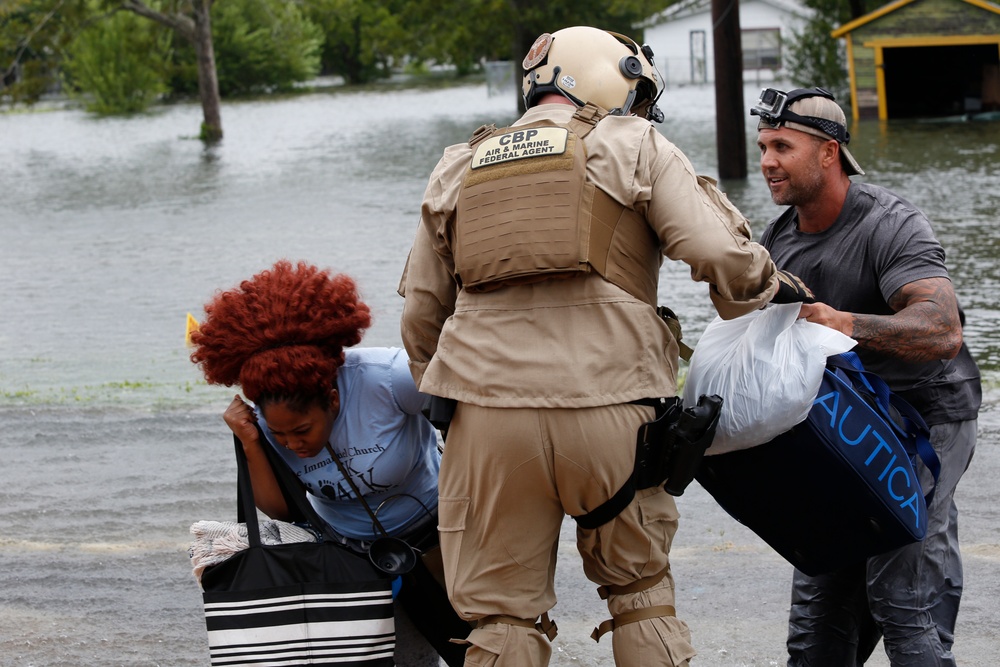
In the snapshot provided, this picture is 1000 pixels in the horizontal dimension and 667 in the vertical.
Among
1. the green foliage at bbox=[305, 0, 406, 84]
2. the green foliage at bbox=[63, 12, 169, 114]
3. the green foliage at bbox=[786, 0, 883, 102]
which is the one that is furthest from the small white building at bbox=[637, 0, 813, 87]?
the green foliage at bbox=[63, 12, 169, 114]

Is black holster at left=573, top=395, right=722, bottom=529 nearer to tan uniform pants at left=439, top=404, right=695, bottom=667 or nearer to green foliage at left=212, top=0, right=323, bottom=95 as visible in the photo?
tan uniform pants at left=439, top=404, right=695, bottom=667

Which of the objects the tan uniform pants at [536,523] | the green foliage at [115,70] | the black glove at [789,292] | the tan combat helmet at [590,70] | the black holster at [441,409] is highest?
the green foliage at [115,70]

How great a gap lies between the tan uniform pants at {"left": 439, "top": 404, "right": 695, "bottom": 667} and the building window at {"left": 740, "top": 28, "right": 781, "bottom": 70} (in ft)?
182

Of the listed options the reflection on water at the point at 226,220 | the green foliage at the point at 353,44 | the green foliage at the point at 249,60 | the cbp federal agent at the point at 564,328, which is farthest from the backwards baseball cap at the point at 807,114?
the green foliage at the point at 249,60

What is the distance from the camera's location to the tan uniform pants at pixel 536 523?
278cm

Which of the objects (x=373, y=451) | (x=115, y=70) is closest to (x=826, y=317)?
(x=373, y=451)

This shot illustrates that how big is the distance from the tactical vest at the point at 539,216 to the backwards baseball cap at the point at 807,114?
0.75 meters

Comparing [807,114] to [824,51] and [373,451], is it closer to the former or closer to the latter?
[373,451]

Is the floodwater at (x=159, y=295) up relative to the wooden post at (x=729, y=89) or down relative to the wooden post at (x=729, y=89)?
down

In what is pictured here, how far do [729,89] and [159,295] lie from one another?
348 inches

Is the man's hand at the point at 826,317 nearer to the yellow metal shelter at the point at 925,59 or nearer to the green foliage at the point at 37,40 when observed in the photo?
the yellow metal shelter at the point at 925,59

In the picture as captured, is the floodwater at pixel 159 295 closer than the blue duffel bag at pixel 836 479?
No

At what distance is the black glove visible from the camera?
293cm

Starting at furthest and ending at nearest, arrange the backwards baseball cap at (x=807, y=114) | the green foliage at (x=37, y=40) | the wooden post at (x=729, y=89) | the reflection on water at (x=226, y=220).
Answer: the green foliage at (x=37, y=40), the wooden post at (x=729, y=89), the reflection on water at (x=226, y=220), the backwards baseball cap at (x=807, y=114)
